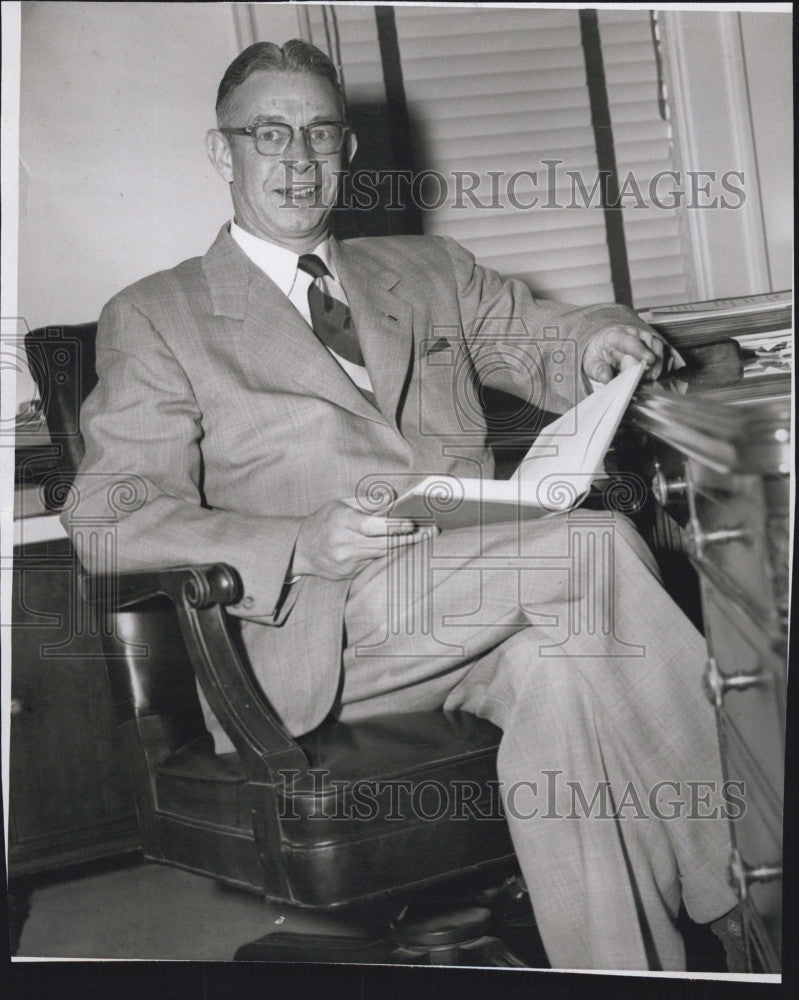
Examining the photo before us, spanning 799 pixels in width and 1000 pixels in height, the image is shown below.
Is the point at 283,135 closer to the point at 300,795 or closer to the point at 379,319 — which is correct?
the point at 379,319

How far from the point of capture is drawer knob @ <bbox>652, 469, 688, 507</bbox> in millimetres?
1259

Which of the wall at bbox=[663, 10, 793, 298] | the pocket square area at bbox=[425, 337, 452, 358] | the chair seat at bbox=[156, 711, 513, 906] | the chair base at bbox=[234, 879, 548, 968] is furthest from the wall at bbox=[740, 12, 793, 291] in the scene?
the chair base at bbox=[234, 879, 548, 968]

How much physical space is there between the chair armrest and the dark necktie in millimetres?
359

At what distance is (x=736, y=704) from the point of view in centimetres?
109

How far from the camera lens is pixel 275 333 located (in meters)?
1.30

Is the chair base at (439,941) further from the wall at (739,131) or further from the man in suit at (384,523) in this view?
the wall at (739,131)

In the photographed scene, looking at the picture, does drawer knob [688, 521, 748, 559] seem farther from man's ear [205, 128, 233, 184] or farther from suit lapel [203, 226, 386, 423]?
man's ear [205, 128, 233, 184]

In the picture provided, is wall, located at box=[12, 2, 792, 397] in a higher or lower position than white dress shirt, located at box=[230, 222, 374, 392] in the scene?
higher

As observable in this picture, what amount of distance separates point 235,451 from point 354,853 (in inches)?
19.3

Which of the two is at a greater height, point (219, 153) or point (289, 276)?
point (219, 153)

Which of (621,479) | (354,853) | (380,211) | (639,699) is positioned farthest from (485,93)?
(354,853)

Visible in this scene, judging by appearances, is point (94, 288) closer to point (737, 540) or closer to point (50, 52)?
point (50, 52)

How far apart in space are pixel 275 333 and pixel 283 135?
9.7 inches

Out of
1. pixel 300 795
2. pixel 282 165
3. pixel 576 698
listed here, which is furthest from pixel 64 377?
pixel 576 698
